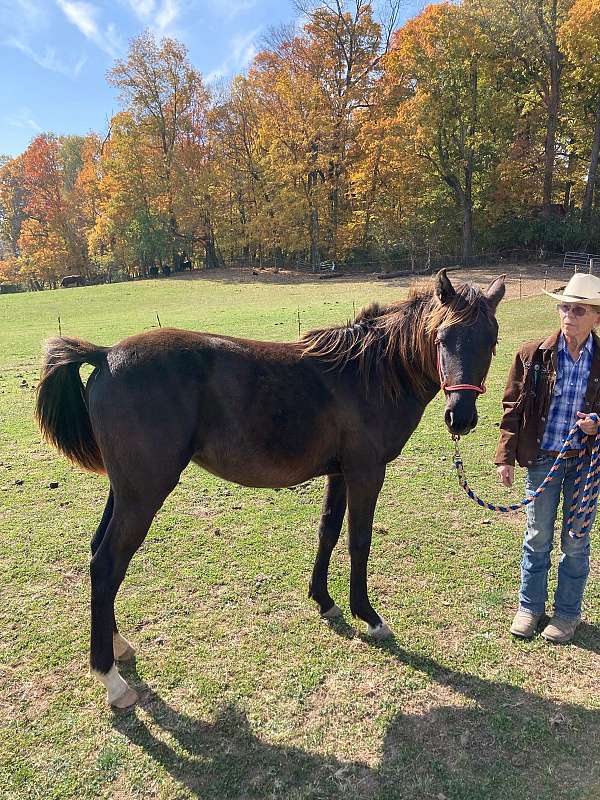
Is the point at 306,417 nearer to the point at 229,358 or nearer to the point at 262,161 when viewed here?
the point at 229,358

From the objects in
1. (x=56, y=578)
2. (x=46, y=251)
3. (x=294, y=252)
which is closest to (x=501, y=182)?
(x=294, y=252)

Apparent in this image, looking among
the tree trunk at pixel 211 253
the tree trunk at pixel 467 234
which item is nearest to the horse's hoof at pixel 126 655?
the tree trunk at pixel 467 234

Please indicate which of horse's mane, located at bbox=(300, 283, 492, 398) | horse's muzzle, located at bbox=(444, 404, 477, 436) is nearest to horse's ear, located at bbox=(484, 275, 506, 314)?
horse's mane, located at bbox=(300, 283, 492, 398)

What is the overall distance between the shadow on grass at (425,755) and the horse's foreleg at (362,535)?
0.60 meters

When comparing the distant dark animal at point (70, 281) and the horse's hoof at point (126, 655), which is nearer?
the horse's hoof at point (126, 655)

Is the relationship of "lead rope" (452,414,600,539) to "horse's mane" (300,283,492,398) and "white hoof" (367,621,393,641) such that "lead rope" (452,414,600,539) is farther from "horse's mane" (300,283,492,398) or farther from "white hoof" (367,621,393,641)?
"white hoof" (367,621,393,641)

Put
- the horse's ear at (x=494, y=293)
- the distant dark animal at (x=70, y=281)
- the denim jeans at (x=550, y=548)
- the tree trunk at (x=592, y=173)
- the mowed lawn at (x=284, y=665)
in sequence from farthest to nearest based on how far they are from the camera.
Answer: the distant dark animal at (x=70, y=281) < the tree trunk at (x=592, y=173) < the denim jeans at (x=550, y=548) < the horse's ear at (x=494, y=293) < the mowed lawn at (x=284, y=665)

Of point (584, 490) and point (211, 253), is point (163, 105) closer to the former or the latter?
point (211, 253)

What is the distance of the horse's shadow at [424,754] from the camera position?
7.89 feet

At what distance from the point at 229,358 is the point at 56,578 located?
257 cm

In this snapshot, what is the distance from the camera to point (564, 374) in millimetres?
3229

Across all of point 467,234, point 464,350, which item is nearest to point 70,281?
point 467,234

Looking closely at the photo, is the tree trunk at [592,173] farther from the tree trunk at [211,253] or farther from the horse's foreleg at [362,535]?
the horse's foreleg at [362,535]

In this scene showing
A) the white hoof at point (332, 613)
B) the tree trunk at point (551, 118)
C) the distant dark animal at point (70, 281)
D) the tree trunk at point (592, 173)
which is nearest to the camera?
the white hoof at point (332, 613)
